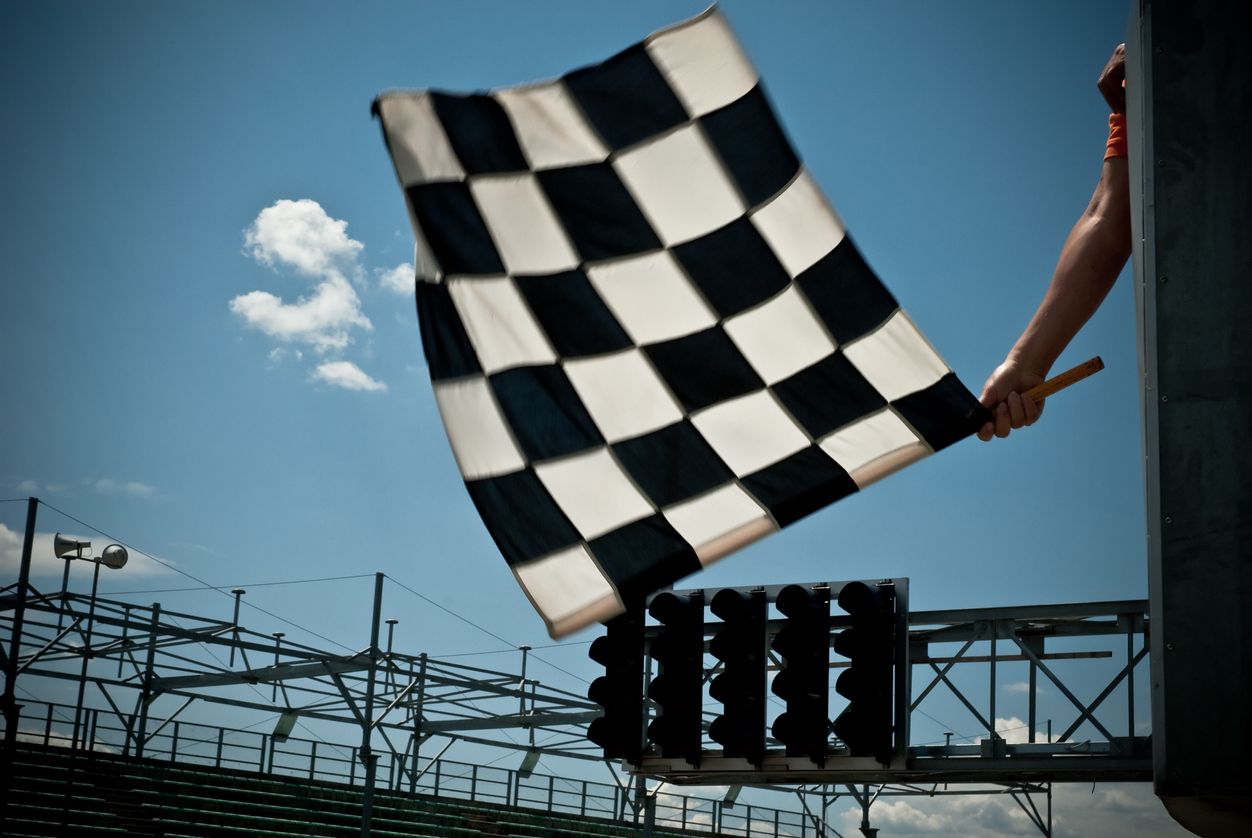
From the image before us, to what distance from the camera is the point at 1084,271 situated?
303cm

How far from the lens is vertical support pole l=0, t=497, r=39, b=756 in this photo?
43.6 ft

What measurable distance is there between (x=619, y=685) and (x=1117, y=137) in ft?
33.2

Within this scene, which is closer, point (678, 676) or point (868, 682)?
point (868, 682)

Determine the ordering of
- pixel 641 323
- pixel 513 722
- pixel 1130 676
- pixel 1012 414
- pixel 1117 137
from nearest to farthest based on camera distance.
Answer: pixel 1117 137
pixel 1012 414
pixel 641 323
pixel 1130 676
pixel 513 722

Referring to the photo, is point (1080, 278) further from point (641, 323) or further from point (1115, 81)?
point (641, 323)

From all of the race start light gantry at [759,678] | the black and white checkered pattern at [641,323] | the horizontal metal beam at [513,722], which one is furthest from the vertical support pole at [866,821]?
the black and white checkered pattern at [641,323]

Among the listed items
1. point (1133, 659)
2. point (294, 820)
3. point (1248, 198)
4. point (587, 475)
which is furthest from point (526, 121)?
point (294, 820)

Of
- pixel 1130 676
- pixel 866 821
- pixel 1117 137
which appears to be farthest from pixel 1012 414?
pixel 866 821

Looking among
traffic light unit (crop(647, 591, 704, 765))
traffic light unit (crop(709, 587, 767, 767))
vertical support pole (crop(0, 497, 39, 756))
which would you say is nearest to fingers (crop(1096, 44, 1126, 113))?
traffic light unit (crop(709, 587, 767, 767))

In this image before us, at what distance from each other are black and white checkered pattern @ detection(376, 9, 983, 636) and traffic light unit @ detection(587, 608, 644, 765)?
862cm

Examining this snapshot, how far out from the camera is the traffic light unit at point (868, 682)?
40.1 ft

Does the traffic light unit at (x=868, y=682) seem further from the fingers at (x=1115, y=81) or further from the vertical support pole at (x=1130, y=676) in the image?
the fingers at (x=1115, y=81)

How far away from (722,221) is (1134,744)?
9.57 m

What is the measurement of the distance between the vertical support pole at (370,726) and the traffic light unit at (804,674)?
8159 millimetres
